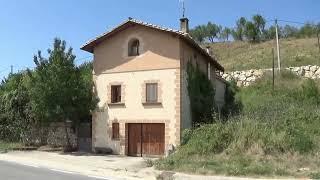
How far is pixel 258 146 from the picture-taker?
2052 cm

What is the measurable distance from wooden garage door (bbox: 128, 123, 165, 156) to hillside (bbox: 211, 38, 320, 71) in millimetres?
27694

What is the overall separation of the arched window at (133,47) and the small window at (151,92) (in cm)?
210

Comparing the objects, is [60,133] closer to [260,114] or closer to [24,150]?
[24,150]

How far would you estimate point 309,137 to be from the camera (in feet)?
66.3

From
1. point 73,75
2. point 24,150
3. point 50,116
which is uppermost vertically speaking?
point 73,75

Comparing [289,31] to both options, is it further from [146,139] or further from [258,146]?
[258,146]

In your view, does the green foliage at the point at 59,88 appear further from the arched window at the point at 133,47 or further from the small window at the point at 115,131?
the arched window at the point at 133,47

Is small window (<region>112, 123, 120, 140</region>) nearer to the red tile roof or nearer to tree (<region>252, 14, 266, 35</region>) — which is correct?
the red tile roof

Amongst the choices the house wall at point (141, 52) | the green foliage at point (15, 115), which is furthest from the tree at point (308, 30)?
the green foliage at point (15, 115)

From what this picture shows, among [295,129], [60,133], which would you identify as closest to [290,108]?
[295,129]

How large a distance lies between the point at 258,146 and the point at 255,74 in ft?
97.4

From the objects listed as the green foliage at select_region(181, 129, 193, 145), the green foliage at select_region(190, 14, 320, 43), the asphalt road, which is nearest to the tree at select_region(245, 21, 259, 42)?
the green foliage at select_region(190, 14, 320, 43)

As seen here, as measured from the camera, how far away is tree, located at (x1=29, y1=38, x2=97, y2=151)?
28.0 meters

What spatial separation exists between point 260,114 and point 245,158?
4.79 m
